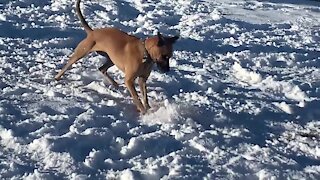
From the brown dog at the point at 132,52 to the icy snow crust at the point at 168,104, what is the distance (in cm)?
26

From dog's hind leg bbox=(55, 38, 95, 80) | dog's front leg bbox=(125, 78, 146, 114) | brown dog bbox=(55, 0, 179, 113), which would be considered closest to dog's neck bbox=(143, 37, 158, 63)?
brown dog bbox=(55, 0, 179, 113)

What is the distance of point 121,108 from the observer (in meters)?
6.91

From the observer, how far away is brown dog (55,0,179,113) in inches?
255

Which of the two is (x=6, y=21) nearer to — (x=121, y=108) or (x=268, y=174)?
(x=121, y=108)

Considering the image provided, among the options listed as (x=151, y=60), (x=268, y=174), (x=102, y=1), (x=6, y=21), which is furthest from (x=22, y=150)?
(x=102, y=1)

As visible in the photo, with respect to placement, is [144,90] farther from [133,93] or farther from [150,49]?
[150,49]

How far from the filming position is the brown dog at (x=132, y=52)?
6473mm

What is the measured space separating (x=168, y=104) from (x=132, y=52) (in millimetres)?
635

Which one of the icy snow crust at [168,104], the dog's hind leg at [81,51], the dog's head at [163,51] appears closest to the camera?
the icy snow crust at [168,104]

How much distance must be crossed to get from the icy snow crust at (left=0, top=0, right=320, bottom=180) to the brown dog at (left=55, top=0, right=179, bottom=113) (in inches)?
10.3

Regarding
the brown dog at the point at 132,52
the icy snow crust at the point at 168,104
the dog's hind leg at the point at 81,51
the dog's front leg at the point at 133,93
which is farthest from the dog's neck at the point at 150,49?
the dog's hind leg at the point at 81,51

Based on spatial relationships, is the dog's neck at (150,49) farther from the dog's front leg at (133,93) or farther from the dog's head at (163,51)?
the dog's front leg at (133,93)

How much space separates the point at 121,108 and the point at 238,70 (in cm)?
213

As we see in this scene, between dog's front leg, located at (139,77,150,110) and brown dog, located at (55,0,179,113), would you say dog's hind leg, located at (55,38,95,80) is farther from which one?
dog's front leg, located at (139,77,150,110)
